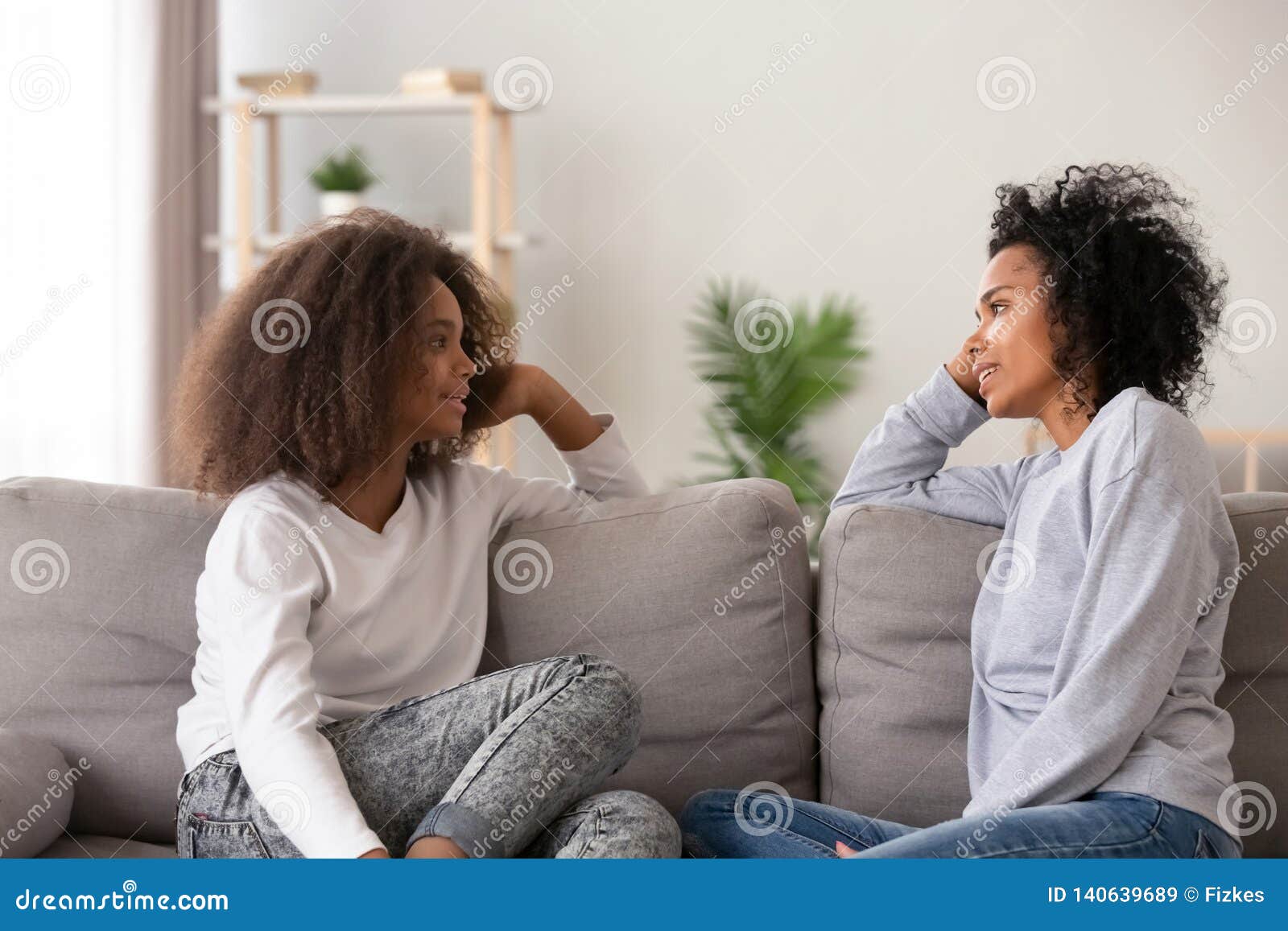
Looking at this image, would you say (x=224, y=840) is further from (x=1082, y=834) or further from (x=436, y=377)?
(x=1082, y=834)

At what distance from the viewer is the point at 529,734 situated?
129 cm

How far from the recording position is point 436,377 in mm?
1591

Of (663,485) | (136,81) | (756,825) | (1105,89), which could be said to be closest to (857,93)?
(1105,89)

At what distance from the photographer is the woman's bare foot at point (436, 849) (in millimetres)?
1191

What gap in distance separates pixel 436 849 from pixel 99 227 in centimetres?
294
